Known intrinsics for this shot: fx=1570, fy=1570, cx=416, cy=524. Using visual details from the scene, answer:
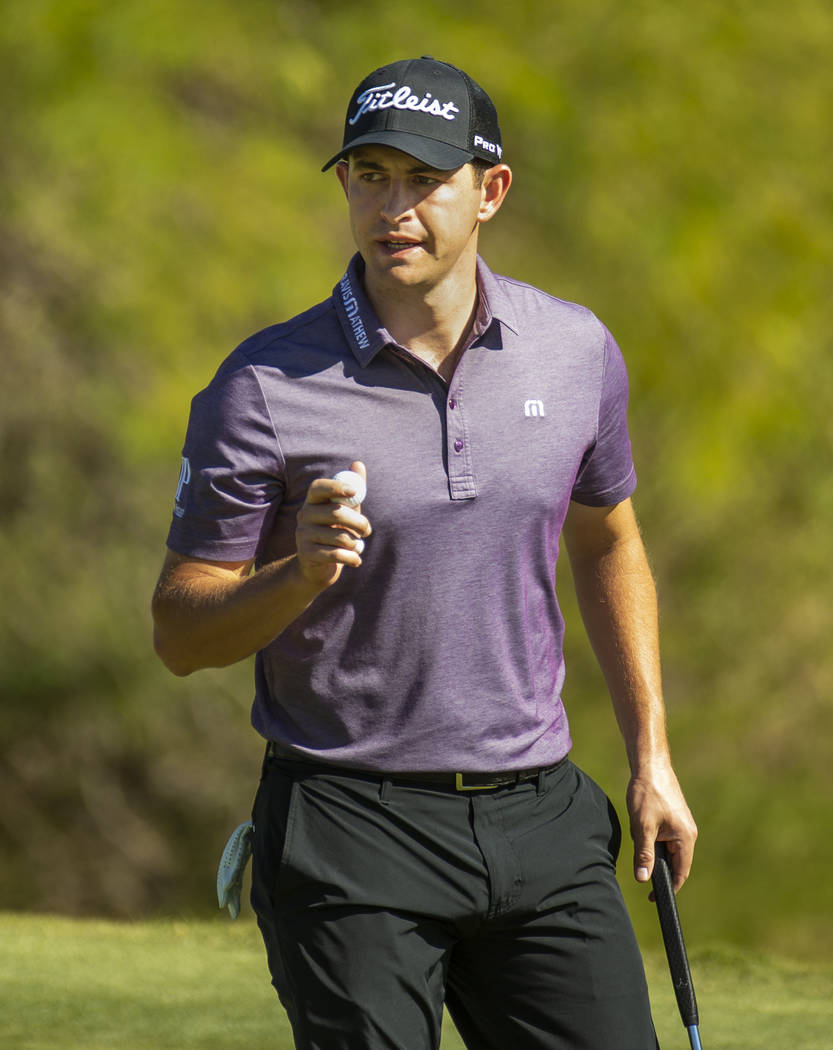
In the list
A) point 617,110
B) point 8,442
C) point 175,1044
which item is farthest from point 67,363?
point 175,1044

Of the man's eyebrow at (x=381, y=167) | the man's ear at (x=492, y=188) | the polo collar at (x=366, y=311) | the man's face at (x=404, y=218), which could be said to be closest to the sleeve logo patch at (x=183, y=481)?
the polo collar at (x=366, y=311)

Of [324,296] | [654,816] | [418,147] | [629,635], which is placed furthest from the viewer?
[324,296]

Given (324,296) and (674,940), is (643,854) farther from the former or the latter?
(324,296)

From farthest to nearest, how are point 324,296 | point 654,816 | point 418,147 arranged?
1. point 324,296
2. point 654,816
3. point 418,147

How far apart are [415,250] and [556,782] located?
775 mm

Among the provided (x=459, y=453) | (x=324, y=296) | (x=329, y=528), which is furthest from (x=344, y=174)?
(x=324, y=296)

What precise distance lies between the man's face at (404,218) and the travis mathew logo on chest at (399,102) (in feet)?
0.20

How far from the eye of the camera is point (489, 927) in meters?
2.15

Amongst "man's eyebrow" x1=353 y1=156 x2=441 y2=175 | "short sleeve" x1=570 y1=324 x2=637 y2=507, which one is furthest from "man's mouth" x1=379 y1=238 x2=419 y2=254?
"short sleeve" x1=570 y1=324 x2=637 y2=507

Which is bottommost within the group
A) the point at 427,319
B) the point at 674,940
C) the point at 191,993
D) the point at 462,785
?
the point at 191,993

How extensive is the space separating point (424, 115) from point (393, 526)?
0.59 meters

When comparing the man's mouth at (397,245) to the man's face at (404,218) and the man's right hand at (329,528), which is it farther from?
the man's right hand at (329,528)

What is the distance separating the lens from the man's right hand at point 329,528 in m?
1.74

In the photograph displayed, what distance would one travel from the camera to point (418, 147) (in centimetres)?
214
